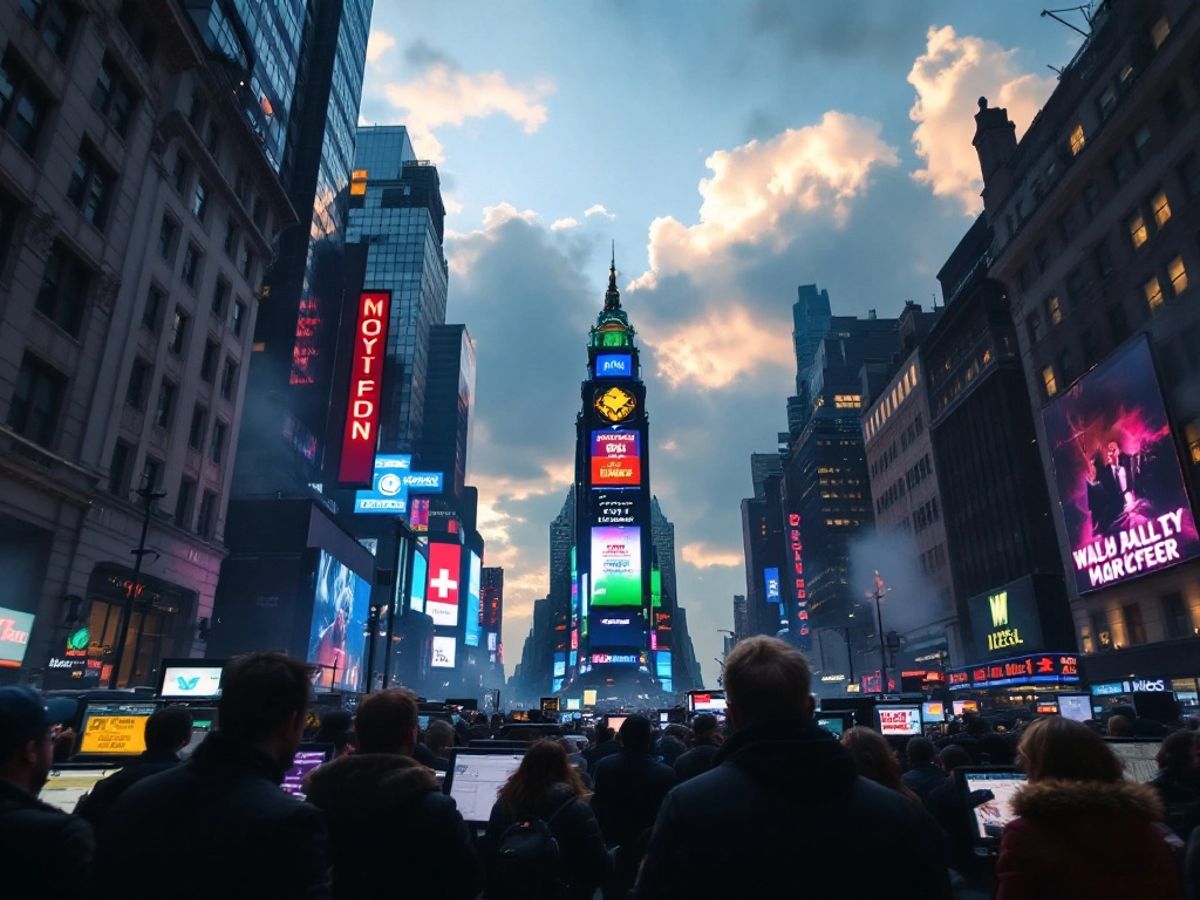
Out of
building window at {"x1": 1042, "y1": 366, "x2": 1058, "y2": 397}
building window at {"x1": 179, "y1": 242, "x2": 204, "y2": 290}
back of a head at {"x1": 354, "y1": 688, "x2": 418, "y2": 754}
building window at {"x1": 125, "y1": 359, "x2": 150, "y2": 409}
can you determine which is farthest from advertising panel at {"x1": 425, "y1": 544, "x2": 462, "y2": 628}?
back of a head at {"x1": 354, "y1": 688, "x2": 418, "y2": 754}

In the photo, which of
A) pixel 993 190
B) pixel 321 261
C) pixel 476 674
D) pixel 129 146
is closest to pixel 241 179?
pixel 129 146

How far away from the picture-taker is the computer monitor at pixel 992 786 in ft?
22.3

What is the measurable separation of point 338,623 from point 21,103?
4295 centimetres

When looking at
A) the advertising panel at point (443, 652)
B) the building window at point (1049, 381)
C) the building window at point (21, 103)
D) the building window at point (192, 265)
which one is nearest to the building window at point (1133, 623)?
the building window at point (1049, 381)

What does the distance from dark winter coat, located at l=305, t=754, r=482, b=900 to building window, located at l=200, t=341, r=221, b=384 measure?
4271 centimetres

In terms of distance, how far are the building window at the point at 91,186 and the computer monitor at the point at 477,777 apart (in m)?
32.0

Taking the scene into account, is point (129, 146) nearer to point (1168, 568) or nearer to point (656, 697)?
point (1168, 568)

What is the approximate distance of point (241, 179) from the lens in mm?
44719

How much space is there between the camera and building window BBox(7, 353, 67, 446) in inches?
1059

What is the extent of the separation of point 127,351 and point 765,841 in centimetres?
3783

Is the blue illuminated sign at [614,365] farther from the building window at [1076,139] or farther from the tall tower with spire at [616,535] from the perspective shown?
the building window at [1076,139]

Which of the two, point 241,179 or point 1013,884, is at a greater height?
point 241,179

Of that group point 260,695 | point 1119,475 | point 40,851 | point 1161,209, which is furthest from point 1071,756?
point 1161,209

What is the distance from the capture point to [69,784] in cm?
723
